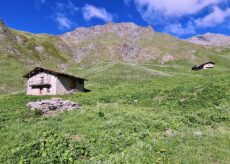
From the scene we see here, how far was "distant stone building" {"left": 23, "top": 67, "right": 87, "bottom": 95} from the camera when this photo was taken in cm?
5597

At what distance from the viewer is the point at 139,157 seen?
44.7ft

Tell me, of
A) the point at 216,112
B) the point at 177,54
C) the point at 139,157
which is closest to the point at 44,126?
the point at 139,157

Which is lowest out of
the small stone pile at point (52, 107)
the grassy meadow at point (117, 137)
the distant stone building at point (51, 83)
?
the grassy meadow at point (117, 137)

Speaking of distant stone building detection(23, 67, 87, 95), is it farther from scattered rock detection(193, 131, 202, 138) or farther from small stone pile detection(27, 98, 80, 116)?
scattered rock detection(193, 131, 202, 138)

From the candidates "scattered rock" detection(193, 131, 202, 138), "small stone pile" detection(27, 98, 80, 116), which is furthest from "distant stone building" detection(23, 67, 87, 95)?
"scattered rock" detection(193, 131, 202, 138)

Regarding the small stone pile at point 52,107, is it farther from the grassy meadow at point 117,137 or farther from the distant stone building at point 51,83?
the distant stone building at point 51,83

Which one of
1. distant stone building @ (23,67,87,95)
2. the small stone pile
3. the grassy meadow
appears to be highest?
distant stone building @ (23,67,87,95)

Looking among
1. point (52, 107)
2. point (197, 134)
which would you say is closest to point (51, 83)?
point (52, 107)

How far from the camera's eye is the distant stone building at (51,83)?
55969 millimetres

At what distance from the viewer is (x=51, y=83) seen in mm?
56156

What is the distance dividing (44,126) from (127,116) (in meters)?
6.92

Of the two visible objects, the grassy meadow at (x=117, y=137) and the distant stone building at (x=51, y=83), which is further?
the distant stone building at (x=51, y=83)

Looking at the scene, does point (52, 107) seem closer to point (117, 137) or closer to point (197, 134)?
point (117, 137)

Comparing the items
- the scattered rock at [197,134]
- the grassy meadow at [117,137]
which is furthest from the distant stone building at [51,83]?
the scattered rock at [197,134]
